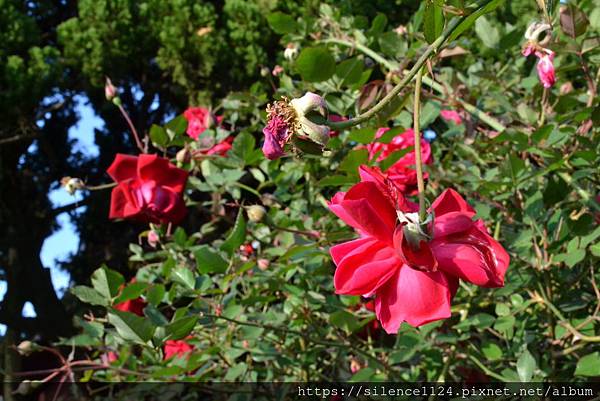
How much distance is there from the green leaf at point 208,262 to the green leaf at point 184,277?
62 millimetres

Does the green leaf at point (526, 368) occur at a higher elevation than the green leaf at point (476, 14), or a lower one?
lower

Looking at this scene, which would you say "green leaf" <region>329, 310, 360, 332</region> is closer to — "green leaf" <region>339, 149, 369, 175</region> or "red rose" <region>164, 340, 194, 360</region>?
"green leaf" <region>339, 149, 369, 175</region>

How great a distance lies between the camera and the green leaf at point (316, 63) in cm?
67

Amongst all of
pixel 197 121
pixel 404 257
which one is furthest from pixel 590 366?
pixel 197 121

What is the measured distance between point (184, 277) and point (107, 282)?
4.0 inches

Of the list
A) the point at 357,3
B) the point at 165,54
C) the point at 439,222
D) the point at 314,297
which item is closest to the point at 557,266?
the point at 314,297

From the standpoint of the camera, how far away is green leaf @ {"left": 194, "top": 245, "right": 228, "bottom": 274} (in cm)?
76

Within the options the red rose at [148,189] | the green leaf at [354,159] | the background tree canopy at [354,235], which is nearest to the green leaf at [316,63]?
the background tree canopy at [354,235]

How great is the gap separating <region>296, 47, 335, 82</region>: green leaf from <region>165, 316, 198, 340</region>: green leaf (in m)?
0.29

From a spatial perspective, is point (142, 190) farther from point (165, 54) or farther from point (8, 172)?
point (8, 172)

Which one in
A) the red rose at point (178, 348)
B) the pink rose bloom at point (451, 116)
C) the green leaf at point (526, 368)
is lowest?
the red rose at point (178, 348)

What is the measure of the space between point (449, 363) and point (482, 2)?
65 centimetres

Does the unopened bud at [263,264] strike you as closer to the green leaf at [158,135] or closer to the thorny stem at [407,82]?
the green leaf at [158,135]

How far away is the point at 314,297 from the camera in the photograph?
101 cm
